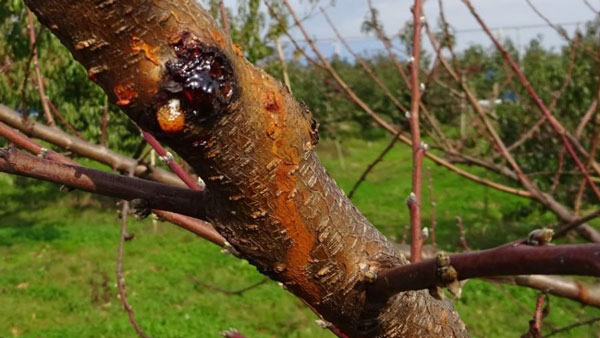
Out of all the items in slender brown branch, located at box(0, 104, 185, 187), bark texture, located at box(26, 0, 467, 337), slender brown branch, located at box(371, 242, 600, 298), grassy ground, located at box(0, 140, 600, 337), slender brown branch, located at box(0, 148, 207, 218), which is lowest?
grassy ground, located at box(0, 140, 600, 337)

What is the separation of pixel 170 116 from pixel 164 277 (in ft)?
23.5

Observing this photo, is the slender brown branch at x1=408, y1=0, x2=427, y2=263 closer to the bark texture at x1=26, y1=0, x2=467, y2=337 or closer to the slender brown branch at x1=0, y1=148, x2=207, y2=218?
the bark texture at x1=26, y1=0, x2=467, y2=337

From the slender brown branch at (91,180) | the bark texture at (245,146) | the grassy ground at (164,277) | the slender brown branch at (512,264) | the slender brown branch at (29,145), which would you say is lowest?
the grassy ground at (164,277)

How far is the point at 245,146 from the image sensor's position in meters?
0.55

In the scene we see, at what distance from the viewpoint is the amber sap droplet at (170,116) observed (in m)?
0.50

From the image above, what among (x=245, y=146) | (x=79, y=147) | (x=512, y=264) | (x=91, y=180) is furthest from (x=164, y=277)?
(x=512, y=264)

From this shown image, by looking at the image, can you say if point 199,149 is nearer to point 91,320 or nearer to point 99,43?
point 99,43

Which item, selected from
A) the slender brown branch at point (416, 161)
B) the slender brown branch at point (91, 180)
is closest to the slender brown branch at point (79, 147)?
the slender brown branch at point (416, 161)

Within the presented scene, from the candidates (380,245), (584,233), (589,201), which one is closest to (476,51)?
(589,201)

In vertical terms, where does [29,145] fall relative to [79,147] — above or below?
above

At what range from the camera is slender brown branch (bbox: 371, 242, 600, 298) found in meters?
0.40

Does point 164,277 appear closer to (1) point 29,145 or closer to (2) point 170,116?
(1) point 29,145

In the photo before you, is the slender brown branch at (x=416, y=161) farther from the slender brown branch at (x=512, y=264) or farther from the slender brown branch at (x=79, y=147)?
the slender brown branch at (x=79, y=147)

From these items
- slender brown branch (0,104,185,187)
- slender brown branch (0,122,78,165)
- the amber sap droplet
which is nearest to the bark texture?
the amber sap droplet
